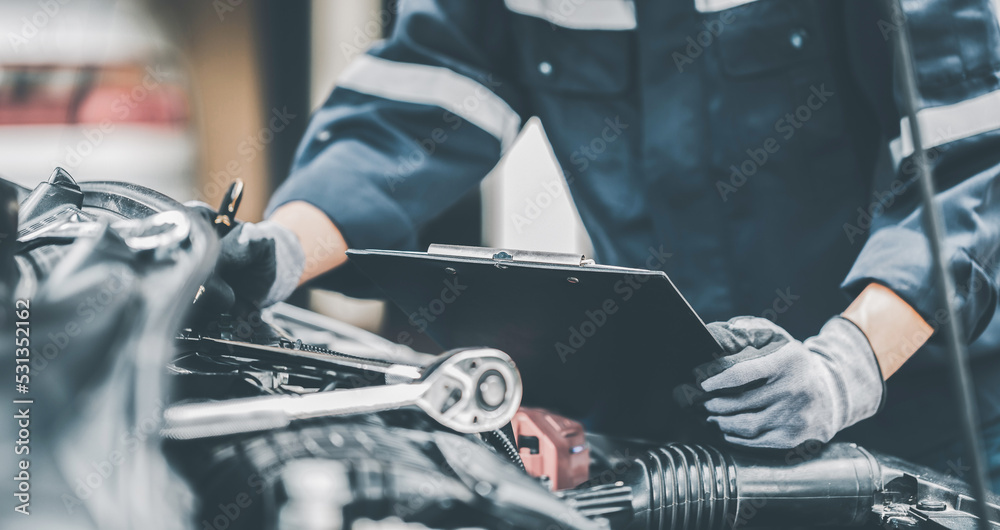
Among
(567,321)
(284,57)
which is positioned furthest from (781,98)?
(284,57)

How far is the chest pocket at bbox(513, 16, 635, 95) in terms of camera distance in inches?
41.5

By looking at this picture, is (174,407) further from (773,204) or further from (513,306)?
(773,204)

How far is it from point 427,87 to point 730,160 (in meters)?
0.43

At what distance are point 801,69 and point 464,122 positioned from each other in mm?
457

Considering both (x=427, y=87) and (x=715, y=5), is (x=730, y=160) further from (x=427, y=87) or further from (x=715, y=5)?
(x=427, y=87)

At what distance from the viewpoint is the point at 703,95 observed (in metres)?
0.99

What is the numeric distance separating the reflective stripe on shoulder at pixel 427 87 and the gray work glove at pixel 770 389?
1.94 ft

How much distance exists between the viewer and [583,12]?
3.48 feet

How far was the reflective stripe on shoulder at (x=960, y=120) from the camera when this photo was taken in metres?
0.76

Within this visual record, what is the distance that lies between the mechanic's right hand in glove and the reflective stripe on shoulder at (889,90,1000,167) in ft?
2.19

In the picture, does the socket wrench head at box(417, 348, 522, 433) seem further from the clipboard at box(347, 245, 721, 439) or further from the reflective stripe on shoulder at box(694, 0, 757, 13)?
the reflective stripe on shoulder at box(694, 0, 757, 13)

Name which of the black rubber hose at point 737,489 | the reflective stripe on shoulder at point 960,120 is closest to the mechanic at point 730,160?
the reflective stripe on shoulder at point 960,120

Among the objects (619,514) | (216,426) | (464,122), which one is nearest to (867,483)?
(619,514)

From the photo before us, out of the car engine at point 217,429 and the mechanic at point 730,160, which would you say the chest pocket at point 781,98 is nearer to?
the mechanic at point 730,160
